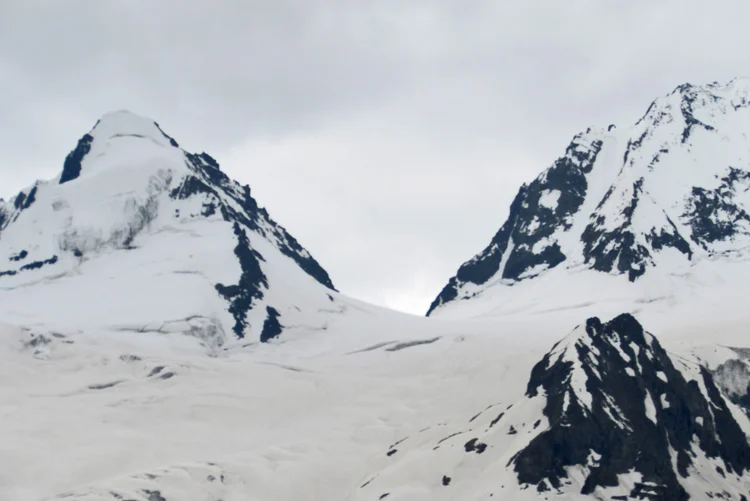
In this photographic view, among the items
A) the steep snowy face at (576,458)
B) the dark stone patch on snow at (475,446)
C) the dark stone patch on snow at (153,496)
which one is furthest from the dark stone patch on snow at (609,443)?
the dark stone patch on snow at (153,496)

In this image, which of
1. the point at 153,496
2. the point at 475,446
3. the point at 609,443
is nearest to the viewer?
the point at 609,443

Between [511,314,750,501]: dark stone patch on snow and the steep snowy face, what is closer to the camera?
the steep snowy face

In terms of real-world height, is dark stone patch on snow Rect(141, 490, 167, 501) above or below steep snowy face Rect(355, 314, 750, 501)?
above

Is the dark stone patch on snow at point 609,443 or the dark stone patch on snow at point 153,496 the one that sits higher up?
the dark stone patch on snow at point 153,496

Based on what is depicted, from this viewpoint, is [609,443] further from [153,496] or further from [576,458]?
[153,496]

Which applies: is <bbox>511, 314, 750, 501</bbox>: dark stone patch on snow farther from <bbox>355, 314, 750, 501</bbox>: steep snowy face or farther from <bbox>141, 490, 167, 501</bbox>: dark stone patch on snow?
<bbox>141, 490, 167, 501</bbox>: dark stone patch on snow

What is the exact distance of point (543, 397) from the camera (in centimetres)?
19888

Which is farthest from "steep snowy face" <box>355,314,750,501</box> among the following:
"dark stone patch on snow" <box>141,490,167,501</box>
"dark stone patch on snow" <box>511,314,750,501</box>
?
"dark stone patch on snow" <box>141,490,167,501</box>

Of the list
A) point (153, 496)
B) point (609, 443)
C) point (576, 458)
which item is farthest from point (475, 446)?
point (153, 496)

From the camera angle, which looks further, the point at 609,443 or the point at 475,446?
the point at 475,446

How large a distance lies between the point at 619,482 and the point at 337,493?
47.4 meters

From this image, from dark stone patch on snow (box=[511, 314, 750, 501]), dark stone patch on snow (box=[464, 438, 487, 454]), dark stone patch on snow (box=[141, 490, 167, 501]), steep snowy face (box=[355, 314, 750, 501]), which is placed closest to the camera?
steep snowy face (box=[355, 314, 750, 501])

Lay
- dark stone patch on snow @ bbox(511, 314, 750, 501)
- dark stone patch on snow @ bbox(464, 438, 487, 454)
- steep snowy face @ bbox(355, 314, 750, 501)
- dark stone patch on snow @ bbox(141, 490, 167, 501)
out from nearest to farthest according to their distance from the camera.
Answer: steep snowy face @ bbox(355, 314, 750, 501) → dark stone patch on snow @ bbox(511, 314, 750, 501) → dark stone patch on snow @ bbox(141, 490, 167, 501) → dark stone patch on snow @ bbox(464, 438, 487, 454)

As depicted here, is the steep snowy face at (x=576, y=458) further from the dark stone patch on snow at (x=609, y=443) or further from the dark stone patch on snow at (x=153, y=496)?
the dark stone patch on snow at (x=153, y=496)
